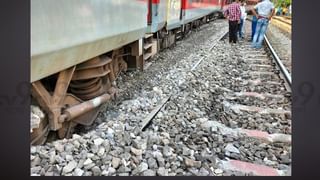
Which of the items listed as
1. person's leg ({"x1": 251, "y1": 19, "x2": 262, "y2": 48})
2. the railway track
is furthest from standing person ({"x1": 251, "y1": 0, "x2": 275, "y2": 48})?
the railway track

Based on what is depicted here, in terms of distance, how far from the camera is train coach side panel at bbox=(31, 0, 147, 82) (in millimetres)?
2520

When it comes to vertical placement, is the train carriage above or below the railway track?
above

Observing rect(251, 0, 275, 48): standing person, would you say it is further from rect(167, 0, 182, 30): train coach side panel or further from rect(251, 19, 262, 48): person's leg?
rect(167, 0, 182, 30): train coach side panel

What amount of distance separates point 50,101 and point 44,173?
2.16 ft

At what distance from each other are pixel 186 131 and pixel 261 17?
538cm

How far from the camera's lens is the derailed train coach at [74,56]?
259cm

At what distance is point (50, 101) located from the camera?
3164 millimetres

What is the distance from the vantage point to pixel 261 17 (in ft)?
27.5

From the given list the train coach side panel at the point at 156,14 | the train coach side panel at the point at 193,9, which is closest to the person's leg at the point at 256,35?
the train coach side panel at the point at 193,9

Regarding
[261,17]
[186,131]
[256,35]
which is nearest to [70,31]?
[186,131]

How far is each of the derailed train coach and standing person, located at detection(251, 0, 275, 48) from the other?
121 inches

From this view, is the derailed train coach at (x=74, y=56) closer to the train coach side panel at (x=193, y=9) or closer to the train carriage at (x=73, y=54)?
the train carriage at (x=73, y=54)

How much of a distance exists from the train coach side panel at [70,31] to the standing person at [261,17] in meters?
4.09

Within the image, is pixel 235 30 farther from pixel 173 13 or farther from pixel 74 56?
pixel 74 56
